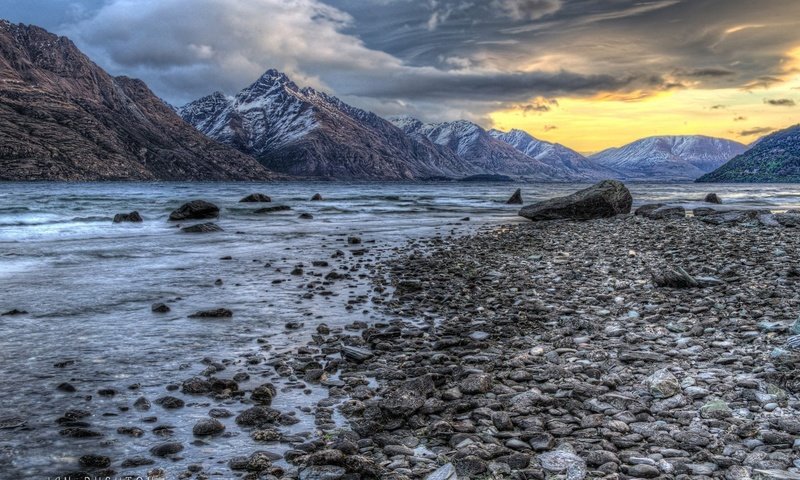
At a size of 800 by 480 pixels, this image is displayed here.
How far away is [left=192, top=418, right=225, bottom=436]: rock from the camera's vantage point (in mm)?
6434

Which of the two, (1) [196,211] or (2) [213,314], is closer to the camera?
(2) [213,314]

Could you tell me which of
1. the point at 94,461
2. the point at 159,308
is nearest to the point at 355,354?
the point at 94,461

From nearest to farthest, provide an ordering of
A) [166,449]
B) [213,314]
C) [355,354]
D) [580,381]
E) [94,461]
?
[94,461] → [166,449] → [580,381] → [355,354] → [213,314]

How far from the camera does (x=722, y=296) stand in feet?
37.1

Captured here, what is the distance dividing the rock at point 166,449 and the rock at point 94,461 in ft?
1.53

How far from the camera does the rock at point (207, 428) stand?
253 inches

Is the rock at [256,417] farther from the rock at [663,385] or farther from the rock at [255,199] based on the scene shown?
the rock at [255,199]

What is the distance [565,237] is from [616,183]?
1763cm

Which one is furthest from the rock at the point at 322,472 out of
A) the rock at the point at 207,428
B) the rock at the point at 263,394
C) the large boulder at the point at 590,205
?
the large boulder at the point at 590,205

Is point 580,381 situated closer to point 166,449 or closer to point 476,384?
point 476,384

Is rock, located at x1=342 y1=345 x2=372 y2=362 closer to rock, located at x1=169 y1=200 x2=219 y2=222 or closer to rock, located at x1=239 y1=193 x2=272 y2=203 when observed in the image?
rock, located at x1=169 y1=200 x2=219 y2=222

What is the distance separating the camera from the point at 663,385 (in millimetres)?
6812

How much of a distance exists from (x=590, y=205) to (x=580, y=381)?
106ft

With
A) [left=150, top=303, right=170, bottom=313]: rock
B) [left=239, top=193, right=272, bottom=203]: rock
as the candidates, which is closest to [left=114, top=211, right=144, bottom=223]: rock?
[left=239, top=193, right=272, bottom=203]: rock
